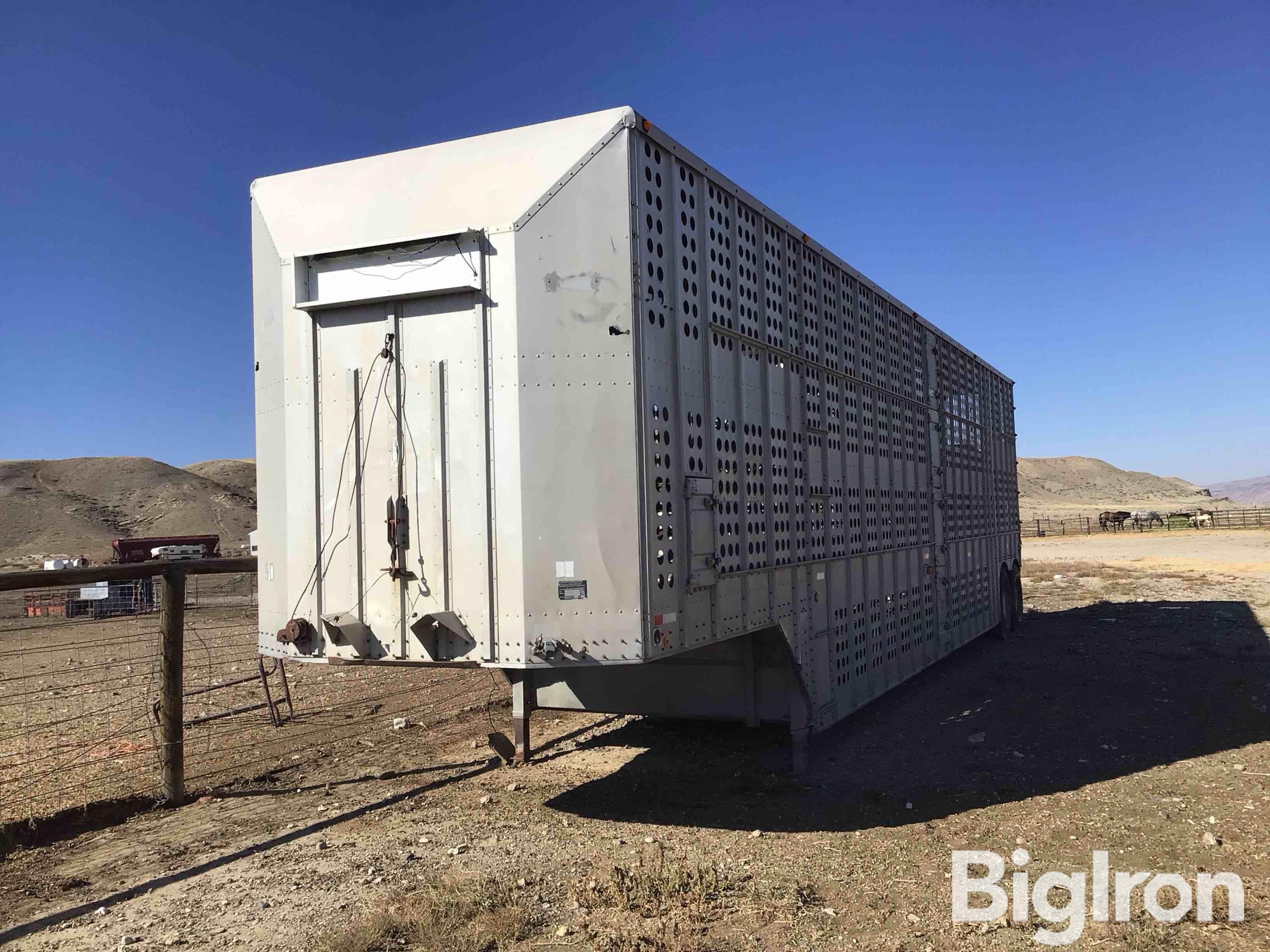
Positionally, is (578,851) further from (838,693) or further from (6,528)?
(6,528)

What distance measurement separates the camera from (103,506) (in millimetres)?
63188

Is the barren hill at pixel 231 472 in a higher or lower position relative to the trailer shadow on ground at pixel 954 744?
higher

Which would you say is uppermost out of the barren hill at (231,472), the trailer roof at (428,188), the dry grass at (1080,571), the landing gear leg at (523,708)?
the barren hill at (231,472)

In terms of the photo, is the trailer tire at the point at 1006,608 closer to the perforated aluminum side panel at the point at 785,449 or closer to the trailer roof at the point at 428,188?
the perforated aluminum side panel at the point at 785,449

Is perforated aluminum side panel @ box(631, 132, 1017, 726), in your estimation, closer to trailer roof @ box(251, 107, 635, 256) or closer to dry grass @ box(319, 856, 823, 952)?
trailer roof @ box(251, 107, 635, 256)

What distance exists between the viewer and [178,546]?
2919cm

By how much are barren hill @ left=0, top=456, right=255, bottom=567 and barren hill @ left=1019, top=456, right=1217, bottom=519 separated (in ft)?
266

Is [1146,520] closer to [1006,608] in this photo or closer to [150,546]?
[1006,608]

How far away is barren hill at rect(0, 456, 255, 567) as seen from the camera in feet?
172

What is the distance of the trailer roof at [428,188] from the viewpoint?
520 centimetres

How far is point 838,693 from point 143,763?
19.9 ft

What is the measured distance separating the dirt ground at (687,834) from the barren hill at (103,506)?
142 feet

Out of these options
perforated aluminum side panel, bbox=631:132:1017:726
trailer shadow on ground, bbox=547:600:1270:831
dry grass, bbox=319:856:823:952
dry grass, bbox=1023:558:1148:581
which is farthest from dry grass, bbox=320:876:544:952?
dry grass, bbox=1023:558:1148:581

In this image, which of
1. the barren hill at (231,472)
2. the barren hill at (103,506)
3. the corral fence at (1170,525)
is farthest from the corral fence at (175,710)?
the barren hill at (231,472)
